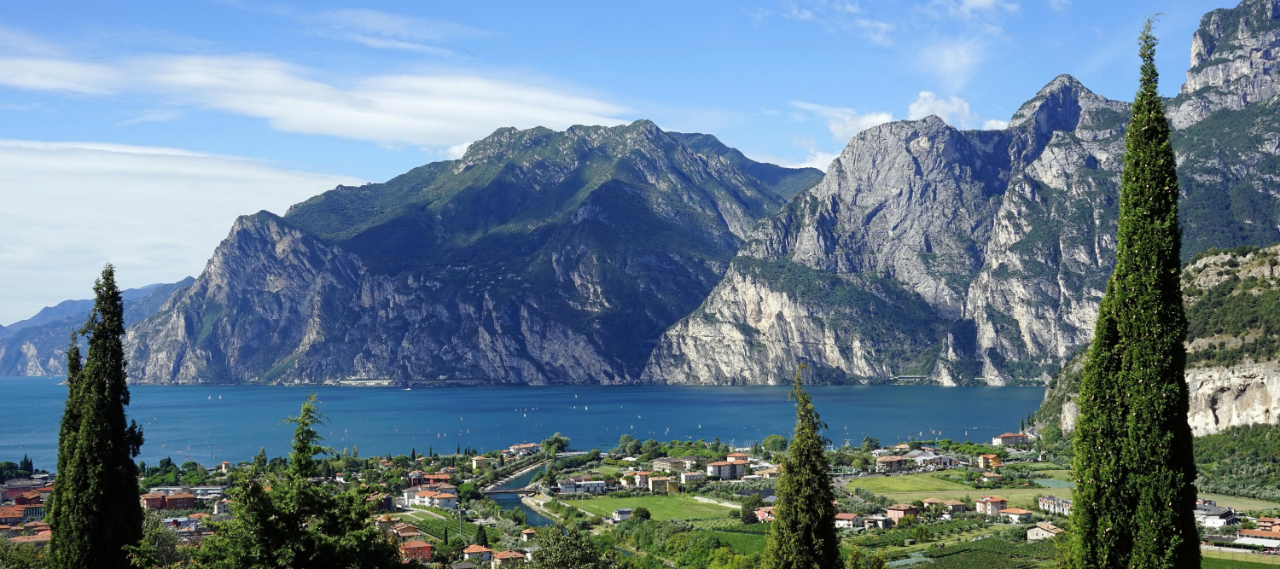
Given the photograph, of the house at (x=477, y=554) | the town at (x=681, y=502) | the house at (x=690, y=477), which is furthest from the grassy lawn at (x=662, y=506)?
the house at (x=477, y=554)

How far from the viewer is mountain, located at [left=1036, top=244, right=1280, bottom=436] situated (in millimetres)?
76125

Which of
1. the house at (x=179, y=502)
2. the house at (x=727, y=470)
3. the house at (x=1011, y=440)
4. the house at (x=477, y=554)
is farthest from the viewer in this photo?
the house at (x=1011, y=440)

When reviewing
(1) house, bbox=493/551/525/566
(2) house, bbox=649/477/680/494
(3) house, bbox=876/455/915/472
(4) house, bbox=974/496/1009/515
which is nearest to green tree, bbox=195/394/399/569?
(1) house, bbox=493/551/525/566

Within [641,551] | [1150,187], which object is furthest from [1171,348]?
[641,551]

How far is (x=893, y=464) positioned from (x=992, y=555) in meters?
40.4

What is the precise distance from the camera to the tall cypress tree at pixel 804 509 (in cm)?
1462

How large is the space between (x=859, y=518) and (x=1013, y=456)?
3815cm

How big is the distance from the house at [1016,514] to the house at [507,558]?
1159 inches

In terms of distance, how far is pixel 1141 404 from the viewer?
32.2 feet

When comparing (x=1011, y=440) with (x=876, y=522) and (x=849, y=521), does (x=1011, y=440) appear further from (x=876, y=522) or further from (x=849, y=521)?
(x=849, y=521)

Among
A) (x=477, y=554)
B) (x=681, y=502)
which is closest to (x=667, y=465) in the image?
(x=681, y=502)

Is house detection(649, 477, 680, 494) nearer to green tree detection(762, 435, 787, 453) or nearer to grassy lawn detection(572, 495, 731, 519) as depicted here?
grassy lawn detection(572, 495, 731, 519)

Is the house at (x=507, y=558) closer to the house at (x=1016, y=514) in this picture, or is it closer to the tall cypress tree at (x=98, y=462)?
the house at (x=1016, y=514)

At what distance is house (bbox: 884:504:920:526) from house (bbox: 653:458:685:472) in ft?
90.5
